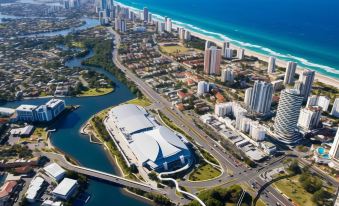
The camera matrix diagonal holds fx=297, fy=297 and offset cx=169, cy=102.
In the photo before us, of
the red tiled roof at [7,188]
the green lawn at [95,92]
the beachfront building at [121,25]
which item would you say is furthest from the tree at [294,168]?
the beachfront building at [121,25]

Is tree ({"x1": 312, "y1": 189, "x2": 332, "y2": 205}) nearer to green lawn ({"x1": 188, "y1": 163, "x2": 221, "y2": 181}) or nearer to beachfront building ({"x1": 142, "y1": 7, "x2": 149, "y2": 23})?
green lawn ({"x1": 188, "y1": 163, "x2": 221, "y2": 181})

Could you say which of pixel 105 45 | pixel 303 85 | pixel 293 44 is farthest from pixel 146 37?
pixel 303 85

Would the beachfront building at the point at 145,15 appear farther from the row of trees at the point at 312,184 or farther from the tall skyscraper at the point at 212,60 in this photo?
the row of trees at the point at 312,184

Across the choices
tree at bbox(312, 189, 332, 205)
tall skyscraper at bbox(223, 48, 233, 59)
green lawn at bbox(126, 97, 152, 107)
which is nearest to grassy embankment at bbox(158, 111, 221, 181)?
tree at bbox(312, 189, 332, 205)

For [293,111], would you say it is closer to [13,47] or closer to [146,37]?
[146,37]

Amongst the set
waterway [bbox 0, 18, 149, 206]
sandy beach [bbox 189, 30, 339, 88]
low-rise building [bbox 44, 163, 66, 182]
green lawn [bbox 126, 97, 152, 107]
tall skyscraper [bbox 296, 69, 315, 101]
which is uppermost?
tall skyscraper [bbox 296, 69, 315, 101]

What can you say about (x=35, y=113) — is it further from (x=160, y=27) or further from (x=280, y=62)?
(x=160, y=27)
